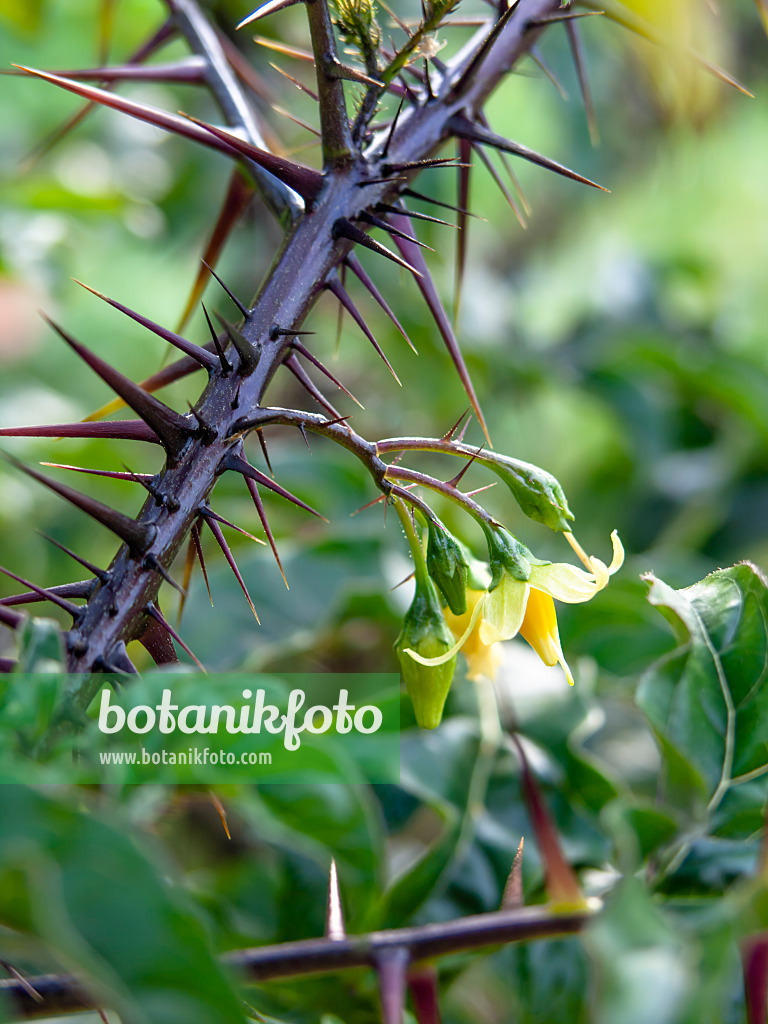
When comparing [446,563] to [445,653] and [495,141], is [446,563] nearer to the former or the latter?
[445,653]

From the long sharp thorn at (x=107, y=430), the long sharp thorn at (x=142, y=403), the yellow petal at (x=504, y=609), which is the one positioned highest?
the long sharp thorn at (x=107, y=430)

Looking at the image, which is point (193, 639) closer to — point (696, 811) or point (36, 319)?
point (696, 811)

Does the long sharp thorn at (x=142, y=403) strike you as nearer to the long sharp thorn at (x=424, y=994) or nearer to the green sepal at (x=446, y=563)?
the green sepal at (x=446, y=563)

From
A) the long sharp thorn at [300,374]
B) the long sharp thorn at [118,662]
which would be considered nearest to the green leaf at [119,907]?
the long sharp thorn at [118,662]

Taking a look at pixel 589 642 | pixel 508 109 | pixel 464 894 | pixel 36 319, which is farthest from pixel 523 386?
pixel 508 109

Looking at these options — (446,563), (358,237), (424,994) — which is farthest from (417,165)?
(424,994)

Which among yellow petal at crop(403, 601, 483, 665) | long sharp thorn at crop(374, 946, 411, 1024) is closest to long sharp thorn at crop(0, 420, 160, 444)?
yellow petal at crop(403, 601, 483, 665)
